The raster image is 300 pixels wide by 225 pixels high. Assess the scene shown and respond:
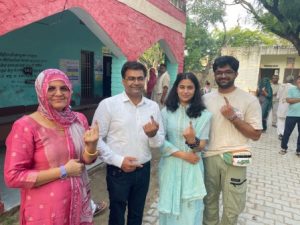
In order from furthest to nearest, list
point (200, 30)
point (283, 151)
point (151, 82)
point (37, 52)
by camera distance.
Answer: point (200, 30) < point (151, 82) < point (37, 52) < point (283, 151)

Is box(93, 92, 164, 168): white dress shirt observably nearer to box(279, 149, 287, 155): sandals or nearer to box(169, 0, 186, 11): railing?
box(279, 149, 287, 155): sandals

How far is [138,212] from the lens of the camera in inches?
98.6

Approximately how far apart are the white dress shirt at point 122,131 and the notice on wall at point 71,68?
231 inches

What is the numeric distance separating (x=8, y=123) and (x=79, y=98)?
3.05 meters

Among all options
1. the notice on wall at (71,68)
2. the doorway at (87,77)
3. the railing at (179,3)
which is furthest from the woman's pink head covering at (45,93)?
the doorway at (87,77)

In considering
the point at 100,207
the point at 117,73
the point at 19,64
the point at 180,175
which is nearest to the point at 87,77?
the point at 19,64

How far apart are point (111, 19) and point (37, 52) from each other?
9.30ft

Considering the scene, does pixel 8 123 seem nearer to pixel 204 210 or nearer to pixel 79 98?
pixel 79 98

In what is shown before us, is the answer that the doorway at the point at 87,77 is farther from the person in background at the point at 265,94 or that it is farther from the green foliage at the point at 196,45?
the green foliage at the point at 196,45

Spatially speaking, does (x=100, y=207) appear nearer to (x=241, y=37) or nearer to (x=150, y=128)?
(x=150, y=128)

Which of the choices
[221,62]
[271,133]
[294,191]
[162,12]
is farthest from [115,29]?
[271,133]

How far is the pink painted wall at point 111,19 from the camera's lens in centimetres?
286

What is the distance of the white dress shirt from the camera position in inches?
85.3

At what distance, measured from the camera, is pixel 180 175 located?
7.60 feet
